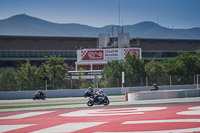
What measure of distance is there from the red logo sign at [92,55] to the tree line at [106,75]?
16.1m

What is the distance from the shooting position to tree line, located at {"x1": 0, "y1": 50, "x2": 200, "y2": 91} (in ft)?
150

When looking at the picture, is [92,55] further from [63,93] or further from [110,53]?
[63,93]

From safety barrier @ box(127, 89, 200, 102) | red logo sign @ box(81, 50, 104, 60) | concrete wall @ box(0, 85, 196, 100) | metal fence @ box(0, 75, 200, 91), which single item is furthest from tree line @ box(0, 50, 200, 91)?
red logo sign @ box(81, 50, 104, 60)

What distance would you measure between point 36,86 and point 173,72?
943 inches

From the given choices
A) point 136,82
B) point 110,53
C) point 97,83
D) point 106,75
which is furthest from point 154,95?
point 110,53

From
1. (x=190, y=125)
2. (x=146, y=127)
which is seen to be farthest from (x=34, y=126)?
(x=190, y=125)

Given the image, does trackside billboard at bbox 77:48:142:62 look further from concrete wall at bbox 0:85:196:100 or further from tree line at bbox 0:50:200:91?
concrete wall at bbox 0:85:196:100

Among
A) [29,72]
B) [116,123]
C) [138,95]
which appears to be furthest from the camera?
[29,72]

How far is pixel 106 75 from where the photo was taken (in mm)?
53344

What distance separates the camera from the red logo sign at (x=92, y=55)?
81.0m

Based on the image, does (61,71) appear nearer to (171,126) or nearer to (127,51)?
(127,51)

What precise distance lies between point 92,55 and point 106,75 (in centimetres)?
2858

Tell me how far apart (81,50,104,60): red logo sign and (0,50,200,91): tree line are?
16.1 m

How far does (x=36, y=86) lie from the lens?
150 feet
